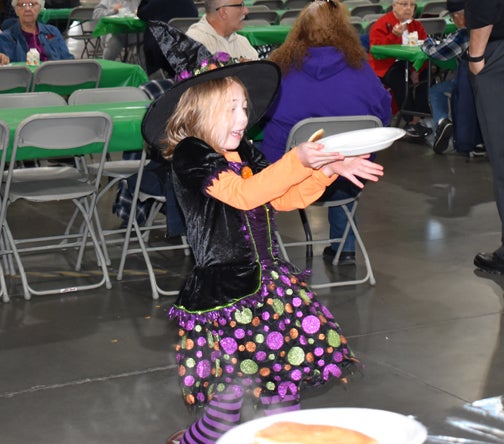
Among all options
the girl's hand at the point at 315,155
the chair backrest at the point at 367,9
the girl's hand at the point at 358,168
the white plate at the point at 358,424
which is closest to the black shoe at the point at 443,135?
the chair backrest at the point at 367,9

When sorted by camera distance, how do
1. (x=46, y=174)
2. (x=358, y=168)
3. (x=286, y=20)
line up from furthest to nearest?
(x=286, y=20) → (x=46, y=174) → (x=358, y=168)

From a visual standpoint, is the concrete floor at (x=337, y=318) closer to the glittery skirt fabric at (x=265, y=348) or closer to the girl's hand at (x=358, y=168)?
the glittery skirt fabric at (x=265, y=348)

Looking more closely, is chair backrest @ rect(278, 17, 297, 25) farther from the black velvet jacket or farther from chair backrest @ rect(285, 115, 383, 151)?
the black velvet jacket

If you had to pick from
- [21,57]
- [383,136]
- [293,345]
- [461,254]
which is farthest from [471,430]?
[21,57]

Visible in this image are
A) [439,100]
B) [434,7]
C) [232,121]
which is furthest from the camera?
[434,7]

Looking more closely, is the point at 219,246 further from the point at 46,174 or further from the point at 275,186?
the point at 46,174

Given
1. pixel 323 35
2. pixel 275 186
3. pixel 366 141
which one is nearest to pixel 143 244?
pixel 323 35

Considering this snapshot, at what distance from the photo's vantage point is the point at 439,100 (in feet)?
29.7

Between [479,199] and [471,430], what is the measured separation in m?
5.85

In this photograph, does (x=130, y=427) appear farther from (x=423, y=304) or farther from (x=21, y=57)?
(x=21, y=57)

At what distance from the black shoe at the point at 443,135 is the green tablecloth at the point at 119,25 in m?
4.40

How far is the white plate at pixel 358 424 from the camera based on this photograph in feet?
4.69

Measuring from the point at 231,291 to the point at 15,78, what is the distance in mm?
5029

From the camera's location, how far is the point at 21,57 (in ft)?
28.7
